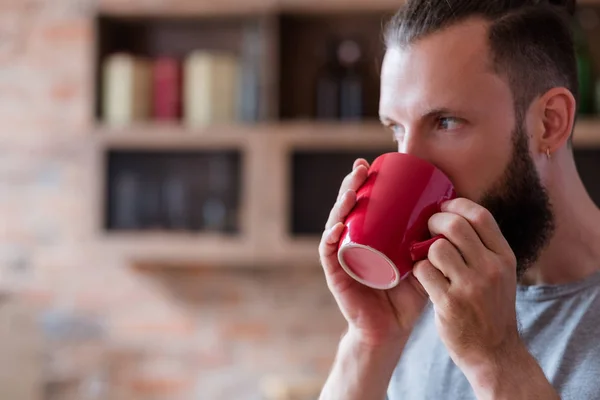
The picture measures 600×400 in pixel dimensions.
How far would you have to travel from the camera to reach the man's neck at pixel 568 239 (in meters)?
0.89

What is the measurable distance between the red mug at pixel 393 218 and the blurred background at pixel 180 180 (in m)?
1.12

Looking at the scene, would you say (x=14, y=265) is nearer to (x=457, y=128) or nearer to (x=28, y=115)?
(x=28, y=115)

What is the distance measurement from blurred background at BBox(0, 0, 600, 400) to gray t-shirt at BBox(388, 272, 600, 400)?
3.21 ft

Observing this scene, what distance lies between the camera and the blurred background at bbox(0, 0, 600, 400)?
198cm

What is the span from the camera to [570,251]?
90 centimetres

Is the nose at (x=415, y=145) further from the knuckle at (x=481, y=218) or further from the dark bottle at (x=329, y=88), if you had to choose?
the dark bottle at (x=329, y=88)

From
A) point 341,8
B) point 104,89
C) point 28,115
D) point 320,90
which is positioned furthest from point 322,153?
point 28,115

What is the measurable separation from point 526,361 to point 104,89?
1.56 m

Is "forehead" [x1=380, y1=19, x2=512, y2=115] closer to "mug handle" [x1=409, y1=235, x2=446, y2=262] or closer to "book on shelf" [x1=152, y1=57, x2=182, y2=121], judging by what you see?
"mug handle" [x1=409, y1=235, x2=446, y2=262]

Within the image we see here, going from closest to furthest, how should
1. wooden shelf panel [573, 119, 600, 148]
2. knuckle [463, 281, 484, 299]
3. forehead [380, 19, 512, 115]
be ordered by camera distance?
Answer: knuckle [463, 281, 484, 299] < forehead [380, 19, 512, 115] < wooden shelf panel [573, 119, 600, 148]

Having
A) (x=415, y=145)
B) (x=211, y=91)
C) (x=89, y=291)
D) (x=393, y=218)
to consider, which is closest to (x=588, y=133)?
(x=211, y=91)

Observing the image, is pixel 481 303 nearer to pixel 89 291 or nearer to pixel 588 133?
pixel 588 133

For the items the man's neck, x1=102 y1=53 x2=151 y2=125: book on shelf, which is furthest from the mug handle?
x1=102 y1=53 x2=151 y2=125: book on shelf

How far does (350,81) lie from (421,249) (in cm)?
138
